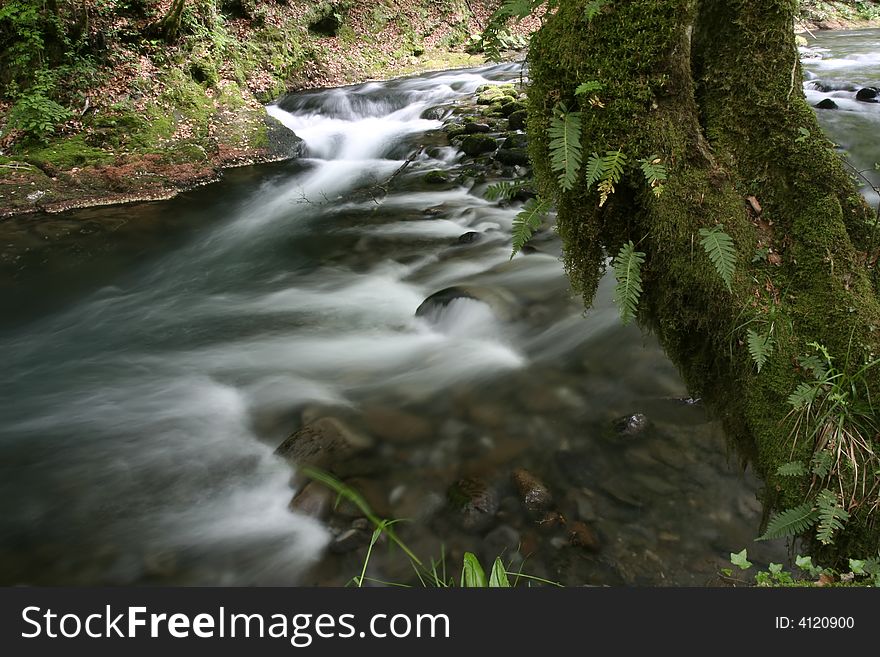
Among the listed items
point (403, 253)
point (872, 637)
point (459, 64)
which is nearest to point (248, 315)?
point (403, 253)

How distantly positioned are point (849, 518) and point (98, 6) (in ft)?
50.0

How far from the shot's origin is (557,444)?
4.66m

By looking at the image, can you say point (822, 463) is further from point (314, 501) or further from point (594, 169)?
point (314, 501)

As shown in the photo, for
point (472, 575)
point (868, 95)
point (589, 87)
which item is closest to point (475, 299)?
point (589, 87)

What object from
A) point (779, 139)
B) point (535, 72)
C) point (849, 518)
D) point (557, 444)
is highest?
point (535, 72)

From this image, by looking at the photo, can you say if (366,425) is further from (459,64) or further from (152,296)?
(459,64)

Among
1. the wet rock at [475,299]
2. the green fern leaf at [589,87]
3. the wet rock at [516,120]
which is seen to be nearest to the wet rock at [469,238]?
the wet rock at [475,299]

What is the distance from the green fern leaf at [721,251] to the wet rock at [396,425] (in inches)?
109

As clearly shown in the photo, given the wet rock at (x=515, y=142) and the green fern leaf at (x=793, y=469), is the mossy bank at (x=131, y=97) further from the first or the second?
the green fern leaf at (x=793, y=469)

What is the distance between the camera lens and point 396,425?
5.04 m

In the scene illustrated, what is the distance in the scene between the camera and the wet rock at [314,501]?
412cm

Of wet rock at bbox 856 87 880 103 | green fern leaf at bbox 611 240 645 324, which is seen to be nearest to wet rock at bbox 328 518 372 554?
green fern leaf at bbox 611 240 645 324

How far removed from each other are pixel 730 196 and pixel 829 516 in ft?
5.14

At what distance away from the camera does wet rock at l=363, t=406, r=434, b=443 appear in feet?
16.0
